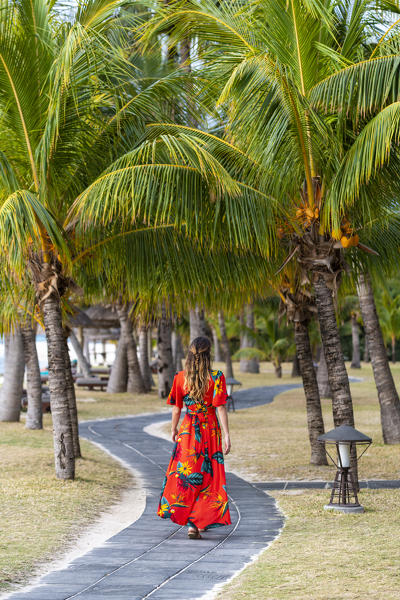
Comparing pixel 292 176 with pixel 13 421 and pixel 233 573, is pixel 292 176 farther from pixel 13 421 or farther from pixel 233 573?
pixel 13 421

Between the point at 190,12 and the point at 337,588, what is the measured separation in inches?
263

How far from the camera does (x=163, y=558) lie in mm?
5695

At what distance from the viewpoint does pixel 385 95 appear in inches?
306

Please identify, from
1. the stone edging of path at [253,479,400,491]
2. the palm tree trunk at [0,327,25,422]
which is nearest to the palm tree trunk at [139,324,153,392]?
the palm tree trunk at [0,327,25,422]

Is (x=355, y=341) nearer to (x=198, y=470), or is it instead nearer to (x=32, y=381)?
(x=32, y=381)

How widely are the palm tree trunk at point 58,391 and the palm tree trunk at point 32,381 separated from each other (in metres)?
6.13

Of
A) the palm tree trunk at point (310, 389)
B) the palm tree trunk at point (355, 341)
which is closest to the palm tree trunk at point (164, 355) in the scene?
the palm tree trunk at point (310, 389)

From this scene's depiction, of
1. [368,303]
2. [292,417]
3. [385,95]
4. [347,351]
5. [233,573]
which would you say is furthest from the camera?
[347,351]

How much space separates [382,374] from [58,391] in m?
6.83

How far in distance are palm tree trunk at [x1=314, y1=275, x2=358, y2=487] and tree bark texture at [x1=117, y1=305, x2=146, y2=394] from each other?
16.6 m

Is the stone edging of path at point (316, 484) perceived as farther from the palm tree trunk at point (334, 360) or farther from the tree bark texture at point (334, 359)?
the tree bark texture at point (334, 359)

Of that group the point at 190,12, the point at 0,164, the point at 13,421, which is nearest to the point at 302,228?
the point at 190,12

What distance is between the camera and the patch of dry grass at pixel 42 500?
19.4 ft

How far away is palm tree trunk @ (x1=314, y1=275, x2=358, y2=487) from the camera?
8750 mm
